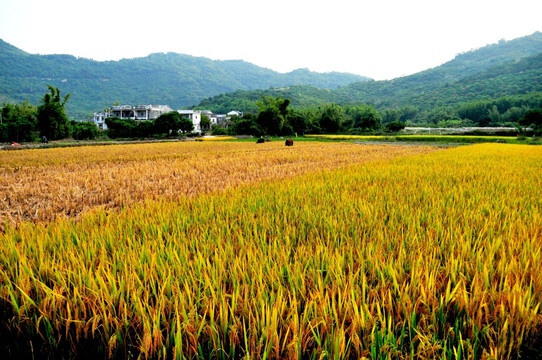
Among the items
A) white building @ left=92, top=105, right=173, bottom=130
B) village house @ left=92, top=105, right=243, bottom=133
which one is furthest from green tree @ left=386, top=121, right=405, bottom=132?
white building @ left=92, top=105, right=173, bottom=130

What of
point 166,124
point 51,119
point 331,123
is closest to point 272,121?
point 331,123

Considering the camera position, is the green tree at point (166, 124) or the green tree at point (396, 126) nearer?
the green tree at point (166, 124)

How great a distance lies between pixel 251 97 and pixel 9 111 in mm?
95274

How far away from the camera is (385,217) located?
2836 millimetres

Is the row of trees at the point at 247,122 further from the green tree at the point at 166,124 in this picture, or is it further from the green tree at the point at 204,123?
the green tree at the point at 204,123

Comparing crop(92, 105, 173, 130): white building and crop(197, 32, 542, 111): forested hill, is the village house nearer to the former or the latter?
crop(92, 105, 173, 130): white building

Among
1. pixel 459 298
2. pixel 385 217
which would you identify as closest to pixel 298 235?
pixel 385 217

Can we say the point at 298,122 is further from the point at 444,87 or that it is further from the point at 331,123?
the point at 444,87

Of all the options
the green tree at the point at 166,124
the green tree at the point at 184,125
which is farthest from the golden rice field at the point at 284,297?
the green tree at the point at 184,125

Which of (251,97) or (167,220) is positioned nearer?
(167,220)

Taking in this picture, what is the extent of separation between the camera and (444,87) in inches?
4793

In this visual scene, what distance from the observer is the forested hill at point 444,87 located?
335 feet

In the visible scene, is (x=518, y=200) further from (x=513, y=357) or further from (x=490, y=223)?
(x=513, y=357)

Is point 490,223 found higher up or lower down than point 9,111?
lower down
